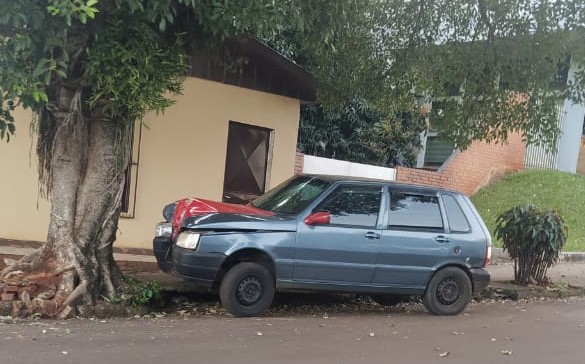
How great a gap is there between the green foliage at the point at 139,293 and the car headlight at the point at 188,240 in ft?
2.79

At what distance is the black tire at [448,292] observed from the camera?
8.23m

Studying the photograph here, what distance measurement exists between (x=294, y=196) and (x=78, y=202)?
2567 millimetres

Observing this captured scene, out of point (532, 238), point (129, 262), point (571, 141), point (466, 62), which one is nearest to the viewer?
point (129, 262)

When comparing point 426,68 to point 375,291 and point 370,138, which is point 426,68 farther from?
point 370,138

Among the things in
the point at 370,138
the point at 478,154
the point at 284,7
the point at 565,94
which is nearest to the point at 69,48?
the point at 284,7

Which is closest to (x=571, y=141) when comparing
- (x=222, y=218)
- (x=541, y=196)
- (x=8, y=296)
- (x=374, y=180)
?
(x=541, y=196)

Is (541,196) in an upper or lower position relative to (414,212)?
upper

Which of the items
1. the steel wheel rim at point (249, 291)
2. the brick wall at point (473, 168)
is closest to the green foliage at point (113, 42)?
the steel wheel rim at point (249, 291)

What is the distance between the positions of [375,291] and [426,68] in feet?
13.4

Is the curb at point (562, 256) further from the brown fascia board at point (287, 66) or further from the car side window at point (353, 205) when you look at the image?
the car side window at point (353, 205)

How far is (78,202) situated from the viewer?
7.59 metres

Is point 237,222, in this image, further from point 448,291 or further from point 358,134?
point 358,134

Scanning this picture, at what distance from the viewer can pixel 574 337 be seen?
740 cm

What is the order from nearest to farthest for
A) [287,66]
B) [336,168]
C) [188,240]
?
[188,240]
[287,66]
[336,168]
